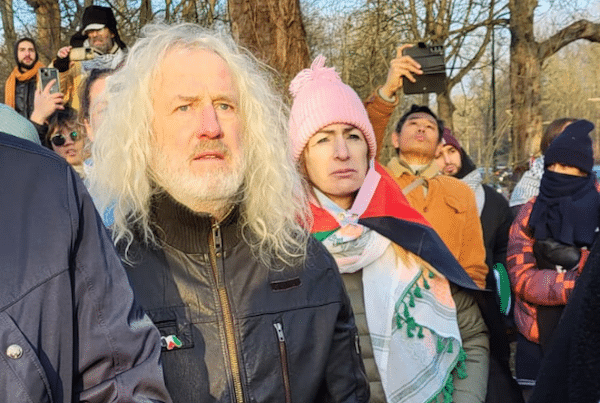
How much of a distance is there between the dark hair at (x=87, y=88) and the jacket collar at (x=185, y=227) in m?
1.31

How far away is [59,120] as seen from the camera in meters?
3.96

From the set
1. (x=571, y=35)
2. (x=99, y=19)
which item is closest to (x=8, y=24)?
(x=99, y=19)

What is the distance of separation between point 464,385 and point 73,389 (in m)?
1.65

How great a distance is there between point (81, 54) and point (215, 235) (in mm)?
3267

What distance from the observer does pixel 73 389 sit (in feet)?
4.41

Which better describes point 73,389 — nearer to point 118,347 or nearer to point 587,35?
point 118,347

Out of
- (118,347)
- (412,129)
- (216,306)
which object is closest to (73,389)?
(118,347)

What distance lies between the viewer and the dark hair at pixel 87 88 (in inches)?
125

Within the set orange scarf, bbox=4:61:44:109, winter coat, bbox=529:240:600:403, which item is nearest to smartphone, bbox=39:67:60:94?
orange scarf, bbox=4:61:44:109

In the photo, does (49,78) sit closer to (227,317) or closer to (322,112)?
(322,112)

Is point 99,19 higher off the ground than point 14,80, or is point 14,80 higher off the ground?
point 99,19

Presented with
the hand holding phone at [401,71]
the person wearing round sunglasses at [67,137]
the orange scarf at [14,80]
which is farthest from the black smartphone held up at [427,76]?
the orange scarf at [14,80]

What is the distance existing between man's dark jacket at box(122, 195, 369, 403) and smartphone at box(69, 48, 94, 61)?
120 inches

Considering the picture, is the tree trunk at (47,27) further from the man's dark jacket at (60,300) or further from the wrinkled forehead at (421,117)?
the man's dark jacket at (60,300)
